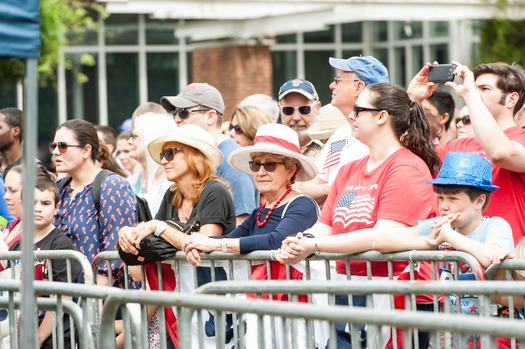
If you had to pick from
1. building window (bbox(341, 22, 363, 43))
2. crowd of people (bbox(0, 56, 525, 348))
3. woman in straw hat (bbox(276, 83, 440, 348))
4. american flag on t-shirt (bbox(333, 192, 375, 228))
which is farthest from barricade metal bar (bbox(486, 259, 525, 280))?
building window (bbox(341, 22, 363, 43))

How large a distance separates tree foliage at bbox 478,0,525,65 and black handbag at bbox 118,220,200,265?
62.5ft

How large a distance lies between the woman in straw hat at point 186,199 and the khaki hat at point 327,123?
1.43 meters

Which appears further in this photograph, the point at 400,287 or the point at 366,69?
the point at 366,69

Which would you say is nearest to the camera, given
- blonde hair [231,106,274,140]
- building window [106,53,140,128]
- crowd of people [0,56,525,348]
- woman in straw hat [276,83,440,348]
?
crowd of people [0,56,525,348]

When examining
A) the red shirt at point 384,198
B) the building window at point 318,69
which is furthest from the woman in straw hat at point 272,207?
the building window at point 318,69

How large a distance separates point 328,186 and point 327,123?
1151 millimetres

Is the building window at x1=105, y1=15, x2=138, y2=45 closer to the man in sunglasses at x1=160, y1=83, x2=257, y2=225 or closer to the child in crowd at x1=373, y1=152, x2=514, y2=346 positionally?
the man in sunglasses at x1=160, y1=83, x2=257, y2=225

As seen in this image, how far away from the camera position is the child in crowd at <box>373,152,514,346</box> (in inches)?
224

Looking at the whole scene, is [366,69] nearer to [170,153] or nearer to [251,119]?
[170,153]

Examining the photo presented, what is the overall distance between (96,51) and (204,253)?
64.3 ft

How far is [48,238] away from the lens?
7406 millimetres

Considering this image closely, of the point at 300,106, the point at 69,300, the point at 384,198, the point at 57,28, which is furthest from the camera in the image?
the point at 57,28

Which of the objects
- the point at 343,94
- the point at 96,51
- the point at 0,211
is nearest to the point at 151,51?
the point at 96,51

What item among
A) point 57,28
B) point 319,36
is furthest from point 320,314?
point 319,36
